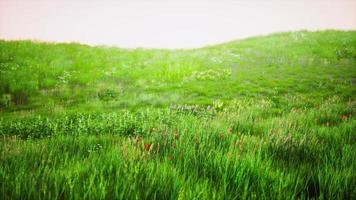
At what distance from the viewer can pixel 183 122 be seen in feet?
17.4

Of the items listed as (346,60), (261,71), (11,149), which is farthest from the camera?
(346,60)

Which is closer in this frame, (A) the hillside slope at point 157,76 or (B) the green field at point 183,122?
(B) the green field at point 183,122

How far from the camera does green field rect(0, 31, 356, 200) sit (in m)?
2.33

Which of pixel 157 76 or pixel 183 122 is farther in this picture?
pixel 157 76

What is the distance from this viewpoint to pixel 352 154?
3.24m

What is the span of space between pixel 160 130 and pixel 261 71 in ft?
51.5

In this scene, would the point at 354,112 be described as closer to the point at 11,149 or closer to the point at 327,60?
the point at 11,149

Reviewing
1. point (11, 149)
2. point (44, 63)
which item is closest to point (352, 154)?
point (11, 149)

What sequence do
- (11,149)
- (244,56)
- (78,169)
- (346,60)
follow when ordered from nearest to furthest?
(78,169) < (11,149) < (346,60) < (244,56)

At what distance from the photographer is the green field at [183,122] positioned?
2334 mm

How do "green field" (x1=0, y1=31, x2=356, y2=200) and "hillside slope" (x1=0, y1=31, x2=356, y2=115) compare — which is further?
"hillside slope" (x1=0, y1=31, x2=356, y2=115)

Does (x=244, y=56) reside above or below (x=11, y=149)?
above

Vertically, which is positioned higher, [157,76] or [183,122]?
[157,76]

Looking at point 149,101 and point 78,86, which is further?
point 78,86
